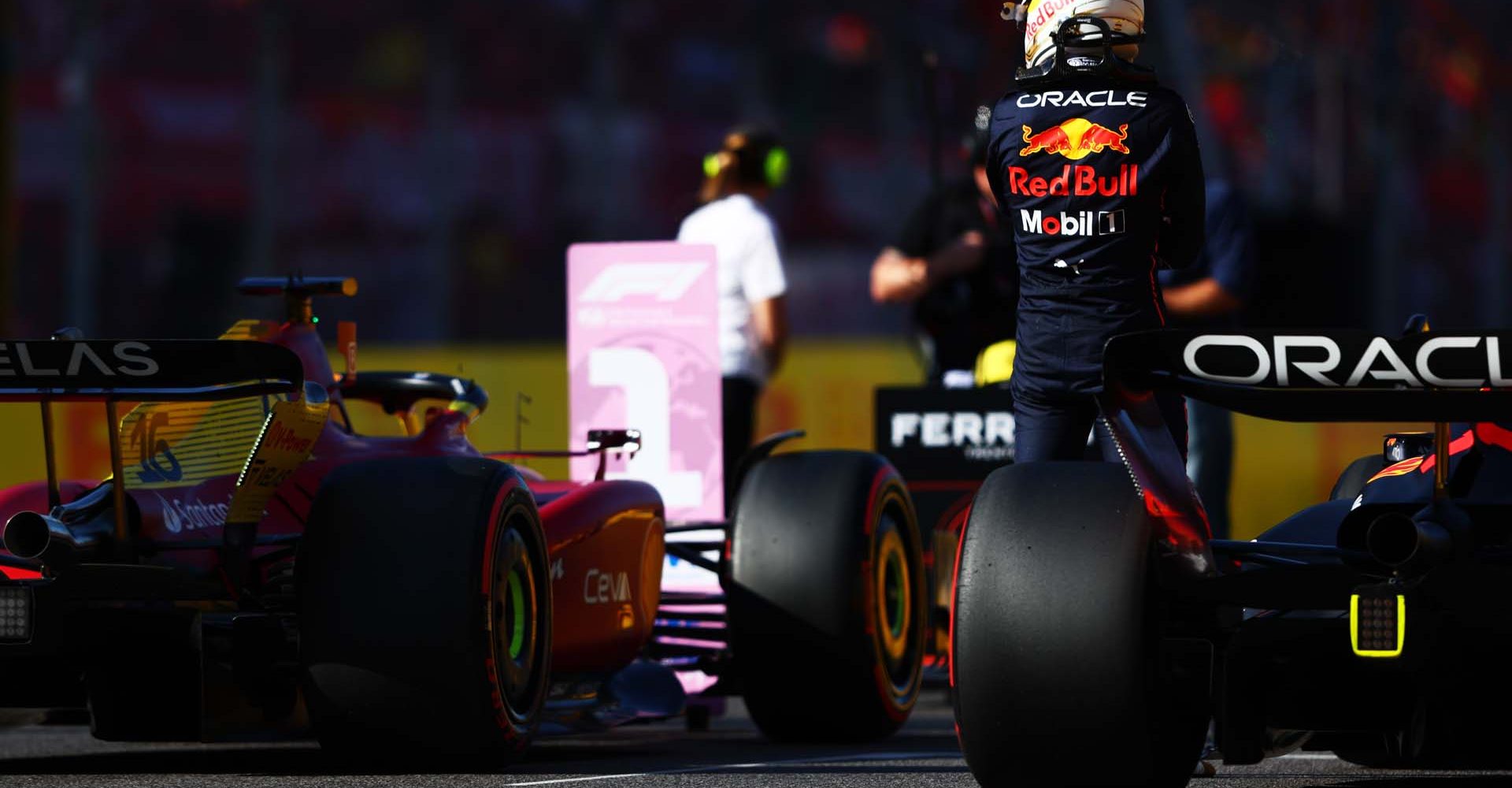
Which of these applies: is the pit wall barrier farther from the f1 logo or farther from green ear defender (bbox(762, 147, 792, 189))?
the f1 logo

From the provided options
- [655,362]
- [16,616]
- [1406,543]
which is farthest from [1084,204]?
[655,362]

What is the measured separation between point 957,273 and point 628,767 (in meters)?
3.26

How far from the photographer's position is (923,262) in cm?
891

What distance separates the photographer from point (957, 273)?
29.0ft

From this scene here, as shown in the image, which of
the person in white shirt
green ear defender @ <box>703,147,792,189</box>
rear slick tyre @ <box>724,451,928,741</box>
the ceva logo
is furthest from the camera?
green ear defender @ <box>703,147,792,189</box>

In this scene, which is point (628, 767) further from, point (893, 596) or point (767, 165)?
point (767, 165)

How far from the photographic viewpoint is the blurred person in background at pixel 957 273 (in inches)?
348

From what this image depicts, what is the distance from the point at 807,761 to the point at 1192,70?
14.4 metres

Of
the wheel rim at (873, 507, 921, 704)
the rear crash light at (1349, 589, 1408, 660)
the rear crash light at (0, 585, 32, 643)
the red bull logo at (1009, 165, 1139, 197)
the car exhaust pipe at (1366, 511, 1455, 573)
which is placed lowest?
the wheel rim at (873, 507, 921, 704)

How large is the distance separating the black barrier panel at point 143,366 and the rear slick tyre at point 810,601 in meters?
1.76

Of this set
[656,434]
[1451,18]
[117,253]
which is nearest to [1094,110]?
[656,434]

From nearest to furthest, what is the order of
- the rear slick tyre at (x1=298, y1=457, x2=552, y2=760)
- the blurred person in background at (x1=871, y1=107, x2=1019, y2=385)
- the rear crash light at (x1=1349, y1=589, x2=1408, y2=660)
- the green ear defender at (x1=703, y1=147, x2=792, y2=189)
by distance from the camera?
the rear crash light at (x1=1349, y1=589, x2=1408, y2=660), the rear slick tyre at (x1=298, y1=457, x2=552, y2=760), the blurred person in background at (x1=871, y1=107, x2=1019, y2=385), the green ear defender at (x1=703, y1=147, x2=792, y2=189)

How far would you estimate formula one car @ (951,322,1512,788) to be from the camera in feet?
13.9

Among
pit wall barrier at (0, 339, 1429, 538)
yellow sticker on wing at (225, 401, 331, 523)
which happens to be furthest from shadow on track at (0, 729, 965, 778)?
pit wall barrier at (0, 339, 1429, 538)
